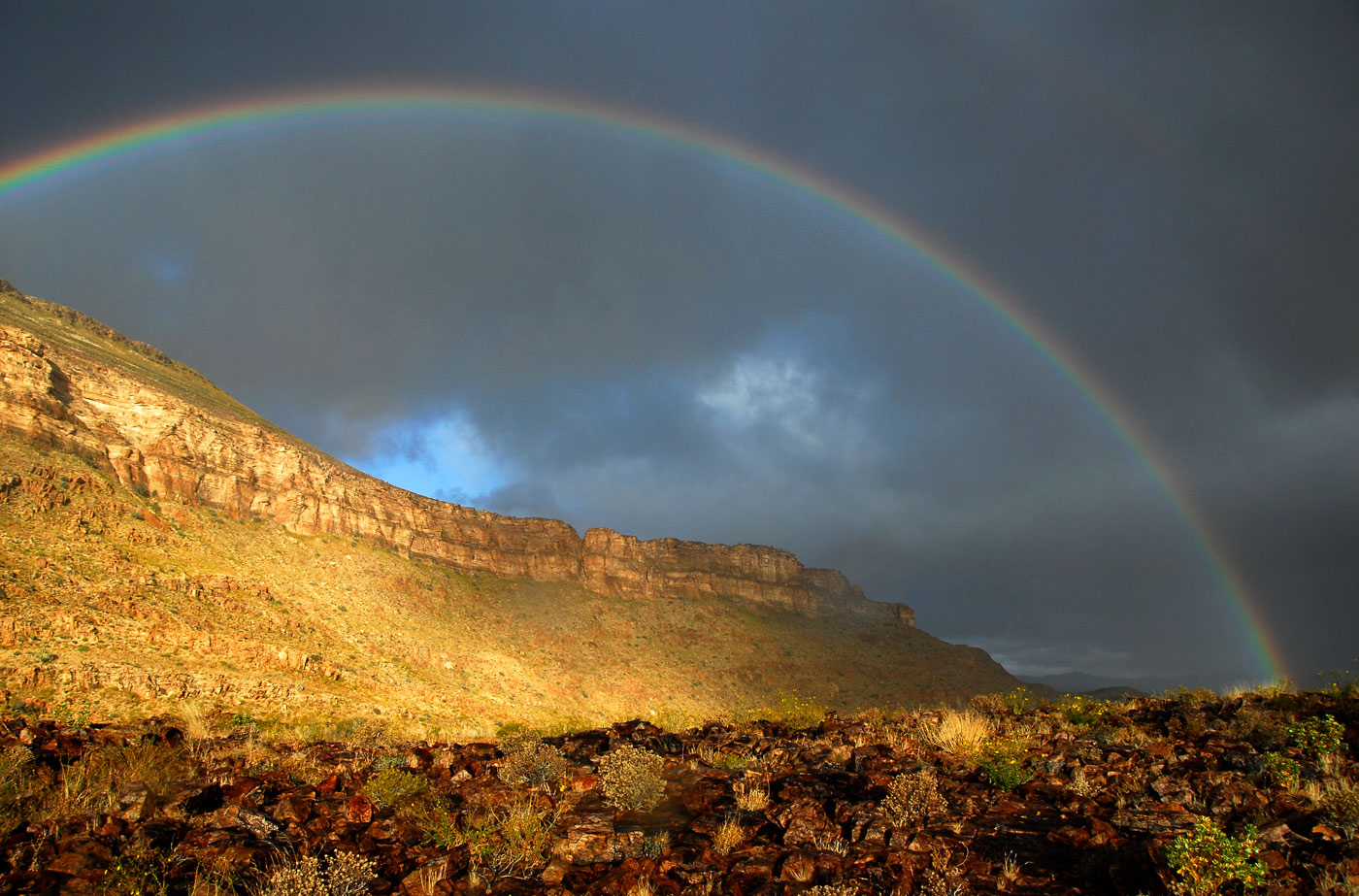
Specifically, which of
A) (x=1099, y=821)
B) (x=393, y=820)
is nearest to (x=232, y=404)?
(x=393, y=820)

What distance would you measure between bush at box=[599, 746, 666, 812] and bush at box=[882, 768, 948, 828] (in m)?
3.96

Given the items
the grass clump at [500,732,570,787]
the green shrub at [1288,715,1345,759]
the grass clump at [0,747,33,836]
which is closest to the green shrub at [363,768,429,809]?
the grass clump at [500,732,570,787]

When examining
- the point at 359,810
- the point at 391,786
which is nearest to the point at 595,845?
the point at 359,810

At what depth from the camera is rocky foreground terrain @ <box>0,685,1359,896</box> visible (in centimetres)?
670

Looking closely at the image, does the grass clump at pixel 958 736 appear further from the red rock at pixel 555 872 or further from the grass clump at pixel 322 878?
the grass clump at pixel 322 878

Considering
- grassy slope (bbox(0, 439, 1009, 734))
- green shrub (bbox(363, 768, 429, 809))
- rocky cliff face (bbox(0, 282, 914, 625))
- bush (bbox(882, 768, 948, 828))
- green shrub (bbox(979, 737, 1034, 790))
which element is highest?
rocky cliff face (bbox(0, 282, 914, 625))

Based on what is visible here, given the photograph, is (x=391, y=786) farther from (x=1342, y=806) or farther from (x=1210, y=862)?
(x=1342, y=806)

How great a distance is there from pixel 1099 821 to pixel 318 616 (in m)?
65.1

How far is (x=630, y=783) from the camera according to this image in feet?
35.9

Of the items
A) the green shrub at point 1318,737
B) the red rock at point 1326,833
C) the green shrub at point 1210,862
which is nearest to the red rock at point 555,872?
the green shrub at point 1210,862

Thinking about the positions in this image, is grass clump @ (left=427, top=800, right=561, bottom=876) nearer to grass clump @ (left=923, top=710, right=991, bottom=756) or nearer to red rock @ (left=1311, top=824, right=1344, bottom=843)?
grass clump @ (left=923, top=710, right=991, bottom=756)

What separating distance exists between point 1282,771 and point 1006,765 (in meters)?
3.52

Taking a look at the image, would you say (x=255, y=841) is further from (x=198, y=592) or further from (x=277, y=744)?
(x=198, y=592)

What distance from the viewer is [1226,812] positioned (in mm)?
8031
